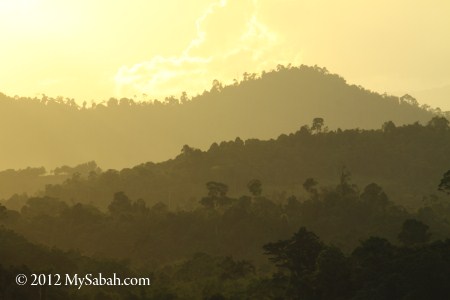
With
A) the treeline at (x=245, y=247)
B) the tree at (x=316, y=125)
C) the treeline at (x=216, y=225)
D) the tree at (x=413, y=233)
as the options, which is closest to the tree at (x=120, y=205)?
the treeline at (x=245, y=247)

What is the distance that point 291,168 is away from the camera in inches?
6240

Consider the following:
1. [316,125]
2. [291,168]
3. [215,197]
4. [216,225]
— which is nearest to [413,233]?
[216,225]

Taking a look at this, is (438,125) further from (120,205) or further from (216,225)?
(120,205)

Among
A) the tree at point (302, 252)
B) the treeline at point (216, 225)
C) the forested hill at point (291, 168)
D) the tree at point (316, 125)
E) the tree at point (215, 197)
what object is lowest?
the tree at point (302, 252)

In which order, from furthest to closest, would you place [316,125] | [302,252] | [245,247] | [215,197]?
1. [316,125]
2. [215,197]
3. [245,247]
4. [302,252]

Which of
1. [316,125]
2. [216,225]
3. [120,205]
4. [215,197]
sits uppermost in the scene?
[316,125]

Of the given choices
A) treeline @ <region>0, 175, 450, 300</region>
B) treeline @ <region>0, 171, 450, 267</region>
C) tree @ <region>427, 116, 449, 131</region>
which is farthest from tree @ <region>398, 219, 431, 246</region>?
tree @ <region>427, 116, 449, 131</region>

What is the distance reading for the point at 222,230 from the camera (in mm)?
113875

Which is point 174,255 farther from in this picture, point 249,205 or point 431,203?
point 431,203

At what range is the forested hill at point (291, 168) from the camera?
150250 mm

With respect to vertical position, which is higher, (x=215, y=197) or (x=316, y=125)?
(x=316, y=125)

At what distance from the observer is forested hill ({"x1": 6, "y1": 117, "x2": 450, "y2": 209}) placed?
5915 inches

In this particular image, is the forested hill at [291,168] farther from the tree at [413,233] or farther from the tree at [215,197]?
the tree at [413,233]

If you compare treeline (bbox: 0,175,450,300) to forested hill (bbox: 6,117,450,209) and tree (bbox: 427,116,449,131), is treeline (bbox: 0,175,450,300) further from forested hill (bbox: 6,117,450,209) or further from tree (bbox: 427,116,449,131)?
tree (bbox: 427,116,449,131)
